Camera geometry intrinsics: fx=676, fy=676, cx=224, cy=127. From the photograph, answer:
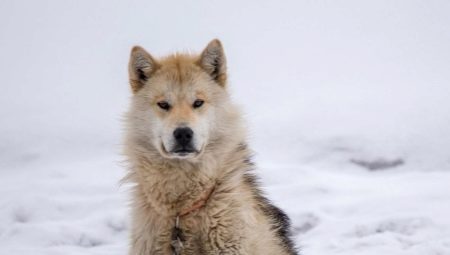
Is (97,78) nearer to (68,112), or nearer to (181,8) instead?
(68,112)

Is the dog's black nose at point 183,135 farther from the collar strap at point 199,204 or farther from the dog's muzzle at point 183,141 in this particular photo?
the collar strap at point 199,204

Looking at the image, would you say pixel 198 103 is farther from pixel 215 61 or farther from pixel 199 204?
pixel 199 204

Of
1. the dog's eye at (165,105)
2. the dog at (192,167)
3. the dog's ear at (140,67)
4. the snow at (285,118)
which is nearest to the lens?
the dog at (192,167)

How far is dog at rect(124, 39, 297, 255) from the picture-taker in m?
4.48

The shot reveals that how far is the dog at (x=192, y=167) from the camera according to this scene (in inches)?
176

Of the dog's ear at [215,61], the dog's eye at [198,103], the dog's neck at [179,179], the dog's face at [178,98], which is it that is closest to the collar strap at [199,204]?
the dog's neck at [179,179]

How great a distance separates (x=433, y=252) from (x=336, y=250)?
1.02 m

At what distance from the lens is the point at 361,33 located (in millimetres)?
18719

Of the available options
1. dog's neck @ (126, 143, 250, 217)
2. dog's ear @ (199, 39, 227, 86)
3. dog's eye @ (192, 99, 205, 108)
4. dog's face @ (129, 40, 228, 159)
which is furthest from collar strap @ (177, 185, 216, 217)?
dog's ear @ (199, 39, 227, 86)

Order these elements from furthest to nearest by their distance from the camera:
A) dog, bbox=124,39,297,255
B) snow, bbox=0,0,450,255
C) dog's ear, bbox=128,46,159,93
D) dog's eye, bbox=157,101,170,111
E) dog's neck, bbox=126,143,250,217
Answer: snow, bbox=0,0,450,255 < dog's ear, bbox=128,46,159,93 < dog's eye, bbox=157,101,170,111 < dog's neck, bbox=126,143,250,217 < dog, bbox=124,39,297,255

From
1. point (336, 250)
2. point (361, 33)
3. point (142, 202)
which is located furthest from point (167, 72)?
point (361, 33)

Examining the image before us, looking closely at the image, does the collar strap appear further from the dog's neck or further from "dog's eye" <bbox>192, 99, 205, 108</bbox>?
"dog's eye" <bbox>192, 99, 205, 108</bbox>

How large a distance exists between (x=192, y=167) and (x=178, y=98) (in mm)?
515

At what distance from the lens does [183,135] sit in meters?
4.59
